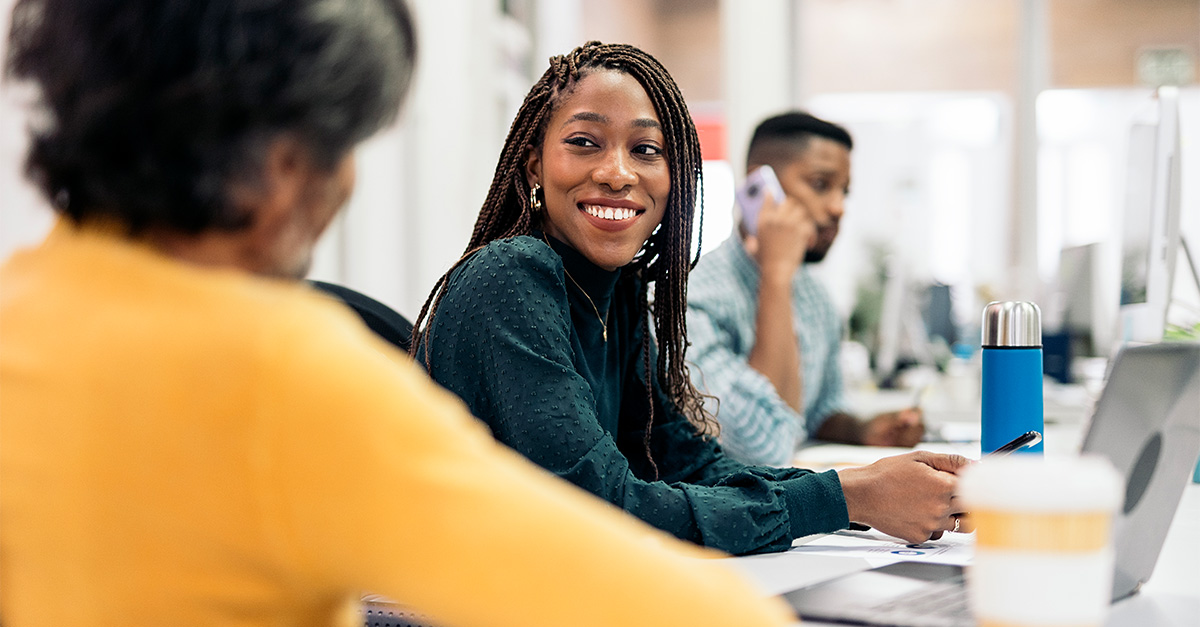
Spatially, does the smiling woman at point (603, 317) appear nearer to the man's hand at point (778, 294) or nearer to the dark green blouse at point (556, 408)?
the dark green blouse at point (556, 408)

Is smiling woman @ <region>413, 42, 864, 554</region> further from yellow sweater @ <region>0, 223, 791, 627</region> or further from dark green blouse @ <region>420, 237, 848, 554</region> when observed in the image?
yellow sweater @ <region>0, 223, 791, 627</region>

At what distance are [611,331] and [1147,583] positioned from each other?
0.72 m

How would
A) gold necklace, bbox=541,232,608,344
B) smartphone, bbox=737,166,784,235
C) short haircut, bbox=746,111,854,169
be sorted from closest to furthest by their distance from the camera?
gold necklace, bbox=541,232,608,344 < smartphone, bbox=737,166,784,235 < short haircut, bbox=746,111,854,169

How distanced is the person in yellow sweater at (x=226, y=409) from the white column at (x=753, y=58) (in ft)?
14.3

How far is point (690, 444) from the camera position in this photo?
146 centimetres

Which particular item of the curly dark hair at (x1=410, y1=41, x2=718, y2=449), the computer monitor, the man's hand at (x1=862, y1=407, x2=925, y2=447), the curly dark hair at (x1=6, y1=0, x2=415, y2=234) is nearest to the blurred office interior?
the man's hand at (x1=862, y1=407, x2=925, y2=447)

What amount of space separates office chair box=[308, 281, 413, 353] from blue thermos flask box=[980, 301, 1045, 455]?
2.44 ft

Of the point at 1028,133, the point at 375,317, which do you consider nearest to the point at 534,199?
the point at 375,317

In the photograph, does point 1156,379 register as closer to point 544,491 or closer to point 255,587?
point 544,491

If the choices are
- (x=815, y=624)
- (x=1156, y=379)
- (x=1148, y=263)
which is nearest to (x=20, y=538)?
(x=815, y=624)

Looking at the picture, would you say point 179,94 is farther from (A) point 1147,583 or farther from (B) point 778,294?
(B) point 778,294

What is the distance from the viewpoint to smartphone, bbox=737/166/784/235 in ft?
8.33

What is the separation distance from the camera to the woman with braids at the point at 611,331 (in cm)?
111

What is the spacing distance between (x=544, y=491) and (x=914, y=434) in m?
1.76
